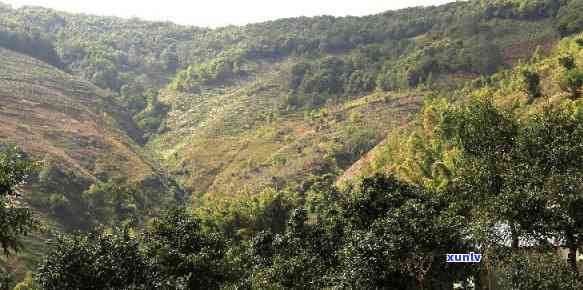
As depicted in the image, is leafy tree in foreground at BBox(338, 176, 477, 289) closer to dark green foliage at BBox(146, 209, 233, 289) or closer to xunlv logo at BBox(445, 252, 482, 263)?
xunlv logo at BBox(445, 252, 482, 263)

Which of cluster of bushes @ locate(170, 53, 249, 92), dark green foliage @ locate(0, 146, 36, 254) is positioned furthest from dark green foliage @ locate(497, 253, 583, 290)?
cluster of bushes @ locate(170, 53, 249, 92)

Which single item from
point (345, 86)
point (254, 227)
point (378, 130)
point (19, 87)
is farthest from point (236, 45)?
point (254, 227)

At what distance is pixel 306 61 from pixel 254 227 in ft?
358

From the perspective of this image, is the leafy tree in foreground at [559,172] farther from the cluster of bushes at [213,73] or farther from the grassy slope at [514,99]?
the cluster of bushes at [213,73]

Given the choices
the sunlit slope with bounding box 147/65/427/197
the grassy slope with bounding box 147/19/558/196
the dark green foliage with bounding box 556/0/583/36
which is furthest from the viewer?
the dark green foliage with bounding box 556/0/583/36

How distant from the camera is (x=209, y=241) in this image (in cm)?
3372

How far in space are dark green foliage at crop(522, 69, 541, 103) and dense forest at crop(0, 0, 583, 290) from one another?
0.95ft

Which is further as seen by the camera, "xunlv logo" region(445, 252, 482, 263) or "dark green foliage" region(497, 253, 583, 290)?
"xunlv logo" region(445, 252, 482, 263)

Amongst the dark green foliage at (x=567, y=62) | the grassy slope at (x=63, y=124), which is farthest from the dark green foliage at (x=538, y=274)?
the grassy slope at (x=63, y=124)

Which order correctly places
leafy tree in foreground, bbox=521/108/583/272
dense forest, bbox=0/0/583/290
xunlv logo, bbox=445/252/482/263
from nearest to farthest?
xunlv logo, bbox=445/252/482/263, leafy tree in foreground, bbox=521/108/583/272, dense forest, bbox=0/0/583/290

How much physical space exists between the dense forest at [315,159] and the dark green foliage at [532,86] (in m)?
0.29

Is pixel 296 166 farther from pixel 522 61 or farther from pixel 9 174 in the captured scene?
pixel 9 174

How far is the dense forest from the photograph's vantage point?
28.0 meters

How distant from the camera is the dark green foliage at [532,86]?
71562mm
